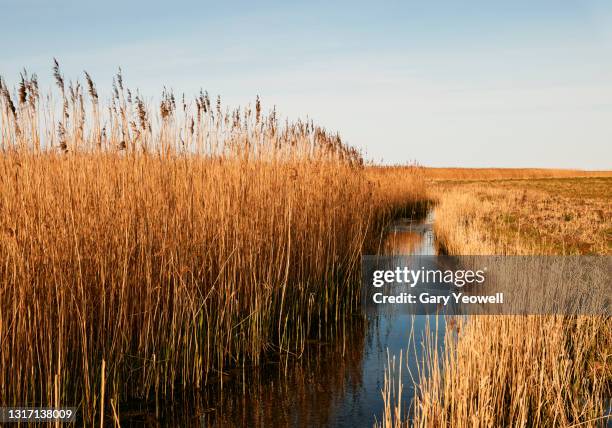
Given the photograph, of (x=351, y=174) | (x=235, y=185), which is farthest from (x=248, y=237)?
(x=351, y=174)

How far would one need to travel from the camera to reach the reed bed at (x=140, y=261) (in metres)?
3.00

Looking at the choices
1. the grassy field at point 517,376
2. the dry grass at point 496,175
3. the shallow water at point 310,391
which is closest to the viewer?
the grassy field at point 517,376

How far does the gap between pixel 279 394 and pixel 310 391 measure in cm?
25

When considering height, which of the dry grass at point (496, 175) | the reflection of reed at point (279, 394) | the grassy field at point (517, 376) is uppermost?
the dry grass at point (496, 175)

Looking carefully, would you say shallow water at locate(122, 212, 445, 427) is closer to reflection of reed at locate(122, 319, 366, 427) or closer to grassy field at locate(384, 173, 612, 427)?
reflection of reed at locate(122, 319, 366, 427)

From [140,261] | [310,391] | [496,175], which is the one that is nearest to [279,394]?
[310,391]

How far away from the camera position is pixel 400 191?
666 inches

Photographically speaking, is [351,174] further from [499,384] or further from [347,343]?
[499,384]

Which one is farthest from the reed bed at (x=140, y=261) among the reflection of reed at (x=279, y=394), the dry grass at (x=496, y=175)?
the dry grass at (x=496, y=175)

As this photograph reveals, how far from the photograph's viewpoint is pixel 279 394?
406cm

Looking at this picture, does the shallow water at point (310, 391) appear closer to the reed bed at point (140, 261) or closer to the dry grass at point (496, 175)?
the reed bed at point (140, 261)

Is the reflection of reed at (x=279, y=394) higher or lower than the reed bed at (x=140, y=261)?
lower

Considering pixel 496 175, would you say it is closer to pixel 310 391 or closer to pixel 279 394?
pixel 310 391

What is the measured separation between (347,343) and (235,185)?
1958 mm
